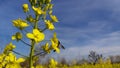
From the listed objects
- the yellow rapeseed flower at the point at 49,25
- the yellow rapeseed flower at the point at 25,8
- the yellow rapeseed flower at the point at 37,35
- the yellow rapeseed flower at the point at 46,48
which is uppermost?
the yellow rapeseed flower at the point at 25,8

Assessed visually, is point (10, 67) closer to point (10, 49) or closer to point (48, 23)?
point (10, 49)

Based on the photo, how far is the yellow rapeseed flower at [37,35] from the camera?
3671mm

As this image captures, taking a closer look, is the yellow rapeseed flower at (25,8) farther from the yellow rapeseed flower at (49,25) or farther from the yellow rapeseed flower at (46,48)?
the yellow rapeseed flower at (46,48)

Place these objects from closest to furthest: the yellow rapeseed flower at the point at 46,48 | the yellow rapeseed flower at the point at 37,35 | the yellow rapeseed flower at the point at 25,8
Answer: the yellow rapeseed flower at the point at 37,35
the yellow rapeseed flower at the point at 46,48
the yellow rapeseed flower at the point at 25,8

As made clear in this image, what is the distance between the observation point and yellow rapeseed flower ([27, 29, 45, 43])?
3.67m

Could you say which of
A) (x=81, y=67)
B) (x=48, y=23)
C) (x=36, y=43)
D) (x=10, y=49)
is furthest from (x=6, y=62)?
(x=81, y=67)

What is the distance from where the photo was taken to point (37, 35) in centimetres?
363

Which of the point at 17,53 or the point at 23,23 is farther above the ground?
the point at 23,23

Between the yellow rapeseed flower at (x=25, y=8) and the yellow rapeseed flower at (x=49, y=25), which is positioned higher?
the yellow rapeseed flower at (x=25, y=8)

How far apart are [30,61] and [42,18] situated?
75 centimetres

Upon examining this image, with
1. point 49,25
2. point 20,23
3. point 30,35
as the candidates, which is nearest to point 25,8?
point 20,23

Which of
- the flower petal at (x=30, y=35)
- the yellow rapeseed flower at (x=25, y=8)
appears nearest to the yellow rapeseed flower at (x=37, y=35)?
the flower petal at (x=30, y=35)

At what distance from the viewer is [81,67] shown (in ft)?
46.4

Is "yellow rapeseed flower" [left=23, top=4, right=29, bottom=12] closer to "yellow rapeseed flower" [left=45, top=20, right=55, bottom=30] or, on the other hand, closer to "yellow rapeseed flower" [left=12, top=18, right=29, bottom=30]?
"yellow rapeseed flower" [left=12, top=18, right=29, bottom=30]
